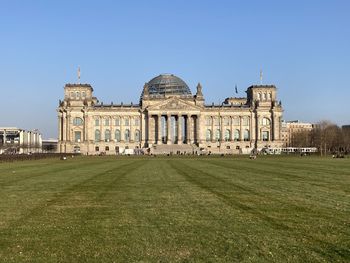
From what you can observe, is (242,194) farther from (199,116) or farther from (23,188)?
(199,116)

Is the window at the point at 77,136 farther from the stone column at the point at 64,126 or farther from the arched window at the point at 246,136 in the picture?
the arched window at the point at 246,136

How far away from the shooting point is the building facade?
7269 inches

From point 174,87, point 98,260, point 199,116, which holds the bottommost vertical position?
point 98,260

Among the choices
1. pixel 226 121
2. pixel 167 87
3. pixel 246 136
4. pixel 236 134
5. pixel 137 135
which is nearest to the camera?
pixel 137 135

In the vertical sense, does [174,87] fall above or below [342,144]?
above

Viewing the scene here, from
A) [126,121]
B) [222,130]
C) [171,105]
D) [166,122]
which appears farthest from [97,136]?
[222,130]

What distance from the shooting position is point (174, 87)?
19588 cm

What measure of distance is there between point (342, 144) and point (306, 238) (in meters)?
175

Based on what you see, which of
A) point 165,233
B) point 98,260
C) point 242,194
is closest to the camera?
point 98,260

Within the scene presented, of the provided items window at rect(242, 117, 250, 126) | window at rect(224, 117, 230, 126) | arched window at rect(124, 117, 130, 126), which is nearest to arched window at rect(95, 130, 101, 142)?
arched window at rect(124, 117, 130, 126)

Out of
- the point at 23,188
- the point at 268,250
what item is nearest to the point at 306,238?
the point at 268,250

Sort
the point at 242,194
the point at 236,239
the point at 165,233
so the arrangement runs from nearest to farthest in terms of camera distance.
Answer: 1. the point at 236,239
2. the point at 165,233
3. the point at 242,194

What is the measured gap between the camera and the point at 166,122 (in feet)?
622

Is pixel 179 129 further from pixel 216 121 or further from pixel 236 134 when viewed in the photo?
pixel 236 134
